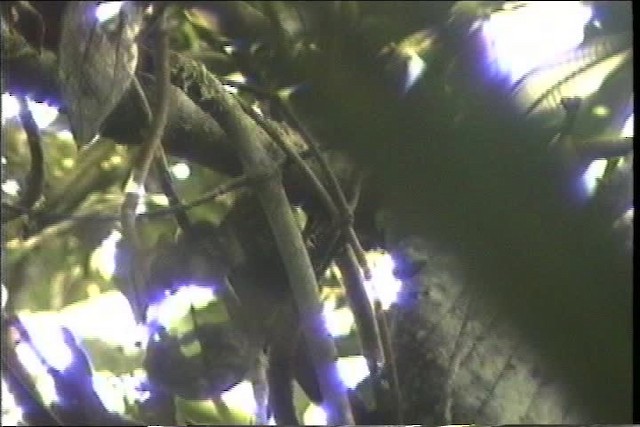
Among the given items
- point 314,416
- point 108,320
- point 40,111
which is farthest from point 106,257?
point 314,416

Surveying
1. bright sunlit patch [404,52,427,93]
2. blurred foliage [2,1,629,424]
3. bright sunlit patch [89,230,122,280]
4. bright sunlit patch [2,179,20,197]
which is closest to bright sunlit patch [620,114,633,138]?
blurred foliage [2,1,629,424]

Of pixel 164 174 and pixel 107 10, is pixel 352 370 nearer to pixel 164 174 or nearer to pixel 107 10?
pixel 164 174

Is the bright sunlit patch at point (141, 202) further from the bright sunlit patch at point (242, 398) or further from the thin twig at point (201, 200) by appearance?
the bright sunlit patch at point (242, 398)

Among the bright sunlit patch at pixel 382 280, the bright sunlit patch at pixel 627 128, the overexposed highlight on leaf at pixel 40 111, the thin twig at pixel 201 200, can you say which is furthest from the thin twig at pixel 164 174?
the bright sunlit patch at pixel 627 128

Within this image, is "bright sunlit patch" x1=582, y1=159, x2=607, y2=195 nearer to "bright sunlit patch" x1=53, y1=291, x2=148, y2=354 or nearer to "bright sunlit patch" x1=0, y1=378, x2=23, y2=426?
"bright sunlit patch" x1=53, y1=291, x2=148, y2=354

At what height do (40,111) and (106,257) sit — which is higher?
(40,111)

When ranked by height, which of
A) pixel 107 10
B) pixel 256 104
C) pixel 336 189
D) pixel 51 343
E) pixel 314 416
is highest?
pixel 107 10
